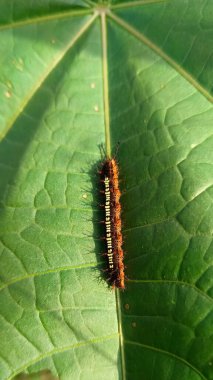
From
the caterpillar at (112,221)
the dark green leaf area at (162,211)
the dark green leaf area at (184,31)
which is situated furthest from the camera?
the dark green leaf area at (184,31)

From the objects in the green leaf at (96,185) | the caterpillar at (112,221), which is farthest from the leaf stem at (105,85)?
the caterpillar at (112,221)

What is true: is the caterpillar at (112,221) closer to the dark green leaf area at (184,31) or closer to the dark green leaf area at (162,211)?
the dark green leaf area at (162,211)

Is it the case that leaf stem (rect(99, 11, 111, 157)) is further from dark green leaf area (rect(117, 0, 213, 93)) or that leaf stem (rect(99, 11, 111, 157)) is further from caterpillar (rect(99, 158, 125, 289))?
dark green leaf area (rect(117, 0, 213, 93))

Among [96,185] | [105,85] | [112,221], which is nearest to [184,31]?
[105,85]

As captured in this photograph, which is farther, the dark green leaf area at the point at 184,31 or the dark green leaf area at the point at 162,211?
the dark green leaf area at the point at 184,31

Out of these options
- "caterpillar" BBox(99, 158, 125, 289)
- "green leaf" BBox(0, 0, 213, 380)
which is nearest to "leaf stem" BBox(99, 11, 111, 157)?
"green leaf" BBox(0, 0, 213, 380)

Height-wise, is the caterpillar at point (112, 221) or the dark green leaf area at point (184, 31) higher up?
the dark green leaf area at point (184, 31)

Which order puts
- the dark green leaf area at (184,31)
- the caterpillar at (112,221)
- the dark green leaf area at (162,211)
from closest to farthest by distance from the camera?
the dark green leaf area at (162,211)
the caterpillar at (112,221)
the dark green leaf area at (184,31)
